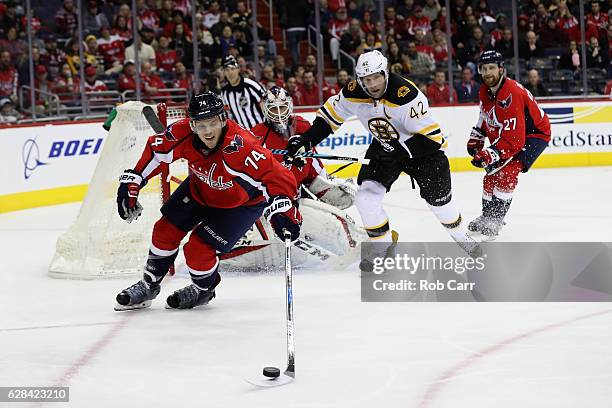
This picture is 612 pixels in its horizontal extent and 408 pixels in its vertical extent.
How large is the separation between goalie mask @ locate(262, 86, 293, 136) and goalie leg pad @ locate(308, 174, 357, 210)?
1.48 ft

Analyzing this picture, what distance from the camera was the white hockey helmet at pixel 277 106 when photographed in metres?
5.77

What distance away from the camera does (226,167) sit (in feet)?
14.3

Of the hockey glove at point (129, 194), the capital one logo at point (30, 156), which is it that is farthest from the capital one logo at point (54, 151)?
the hockey glove at point (129, 194)

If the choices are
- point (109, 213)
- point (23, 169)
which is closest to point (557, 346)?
point (109, 213)

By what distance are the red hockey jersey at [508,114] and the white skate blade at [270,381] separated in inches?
117

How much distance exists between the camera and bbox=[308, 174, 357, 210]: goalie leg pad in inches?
243

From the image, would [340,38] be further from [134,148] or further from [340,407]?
[340,407]

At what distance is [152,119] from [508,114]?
2.07 m

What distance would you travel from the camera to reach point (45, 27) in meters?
10.1

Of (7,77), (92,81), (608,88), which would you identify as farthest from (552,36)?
(7,77)

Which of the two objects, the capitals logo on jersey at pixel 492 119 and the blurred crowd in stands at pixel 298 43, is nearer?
the capitals logo on jersey at pixel 492 119

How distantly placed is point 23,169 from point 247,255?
3.41 m

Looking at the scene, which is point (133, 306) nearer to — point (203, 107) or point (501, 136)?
point (203, 107)

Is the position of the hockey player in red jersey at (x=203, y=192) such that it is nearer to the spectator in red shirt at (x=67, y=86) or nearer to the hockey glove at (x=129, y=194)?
the hockey glove at (x=129, y=194)
